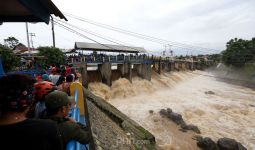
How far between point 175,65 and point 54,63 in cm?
2522

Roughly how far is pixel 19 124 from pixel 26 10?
2.42 metres

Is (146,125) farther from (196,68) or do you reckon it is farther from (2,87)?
(196,68)

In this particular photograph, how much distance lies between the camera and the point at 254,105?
18281 mm

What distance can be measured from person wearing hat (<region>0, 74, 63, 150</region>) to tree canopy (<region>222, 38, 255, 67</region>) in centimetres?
3979

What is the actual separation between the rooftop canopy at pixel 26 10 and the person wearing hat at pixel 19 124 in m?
1.49

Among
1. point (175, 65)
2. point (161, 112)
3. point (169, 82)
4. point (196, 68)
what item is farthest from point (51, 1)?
point (196, 68)

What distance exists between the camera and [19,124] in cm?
145

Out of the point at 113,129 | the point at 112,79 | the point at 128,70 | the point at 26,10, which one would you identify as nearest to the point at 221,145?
the point at 113,129

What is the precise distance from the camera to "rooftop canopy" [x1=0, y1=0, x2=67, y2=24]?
2795mm

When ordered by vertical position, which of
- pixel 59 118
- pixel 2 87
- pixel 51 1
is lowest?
pixel 59 118

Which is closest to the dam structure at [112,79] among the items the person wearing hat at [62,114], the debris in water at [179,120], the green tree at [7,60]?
the person wearing hat at [62,114]

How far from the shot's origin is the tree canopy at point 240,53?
3509 centimetres

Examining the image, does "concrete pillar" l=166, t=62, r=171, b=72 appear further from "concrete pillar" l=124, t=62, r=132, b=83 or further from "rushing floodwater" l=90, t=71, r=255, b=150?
"concrete pillar" l=124, t=62, r=132, b=83

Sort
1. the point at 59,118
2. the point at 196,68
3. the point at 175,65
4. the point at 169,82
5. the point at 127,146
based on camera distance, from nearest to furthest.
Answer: the point at 59,118 → the point at 127,146 → the point at 169,82 → the point at 175,65 → the point at 196,68
